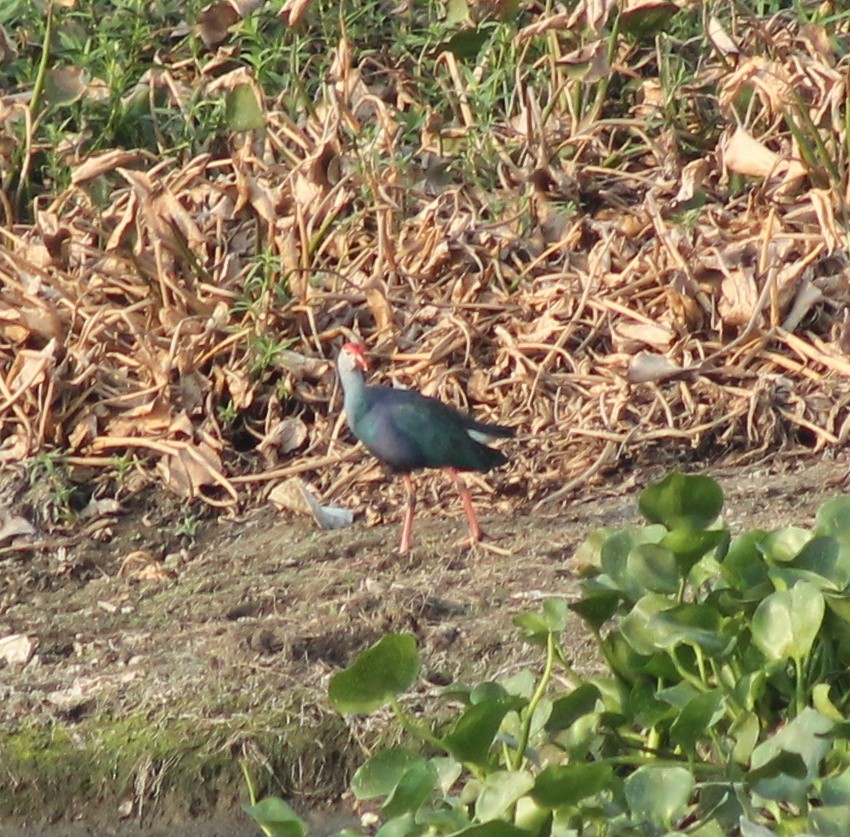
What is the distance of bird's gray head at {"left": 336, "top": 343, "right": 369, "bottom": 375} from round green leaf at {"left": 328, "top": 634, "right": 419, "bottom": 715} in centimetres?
209

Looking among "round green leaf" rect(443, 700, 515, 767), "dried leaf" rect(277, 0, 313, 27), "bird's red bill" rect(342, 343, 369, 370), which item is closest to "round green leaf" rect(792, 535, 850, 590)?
"round green leaf" rect(443, 700, 515, 767)

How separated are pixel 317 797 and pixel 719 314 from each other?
2242 millimetres

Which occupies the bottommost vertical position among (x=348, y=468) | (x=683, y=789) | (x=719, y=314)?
(x=348, y=468)

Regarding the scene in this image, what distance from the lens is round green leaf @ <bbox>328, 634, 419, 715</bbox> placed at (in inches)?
126

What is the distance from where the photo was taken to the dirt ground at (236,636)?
404cm

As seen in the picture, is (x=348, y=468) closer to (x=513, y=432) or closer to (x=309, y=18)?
(x=513, y=432)

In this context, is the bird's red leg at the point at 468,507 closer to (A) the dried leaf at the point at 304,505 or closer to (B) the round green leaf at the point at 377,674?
(A) the dried leaf at the point at 304,505

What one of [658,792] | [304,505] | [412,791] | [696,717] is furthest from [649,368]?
[412,791]

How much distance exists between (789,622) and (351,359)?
2.15m

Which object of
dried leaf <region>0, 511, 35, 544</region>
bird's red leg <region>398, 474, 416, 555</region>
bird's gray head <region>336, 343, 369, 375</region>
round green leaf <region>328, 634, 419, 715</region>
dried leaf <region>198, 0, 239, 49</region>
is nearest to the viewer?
round green leaf <region>328, 634, 419, 715</region>

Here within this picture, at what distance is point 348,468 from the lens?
5.45 meters

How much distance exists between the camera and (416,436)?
195 inches

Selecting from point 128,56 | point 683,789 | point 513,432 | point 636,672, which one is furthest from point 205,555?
point 128,56

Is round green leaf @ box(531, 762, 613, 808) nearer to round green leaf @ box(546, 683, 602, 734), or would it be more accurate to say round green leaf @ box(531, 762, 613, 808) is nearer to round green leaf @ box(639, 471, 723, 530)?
round green leaf @ box(546, 683, 602, 734)
